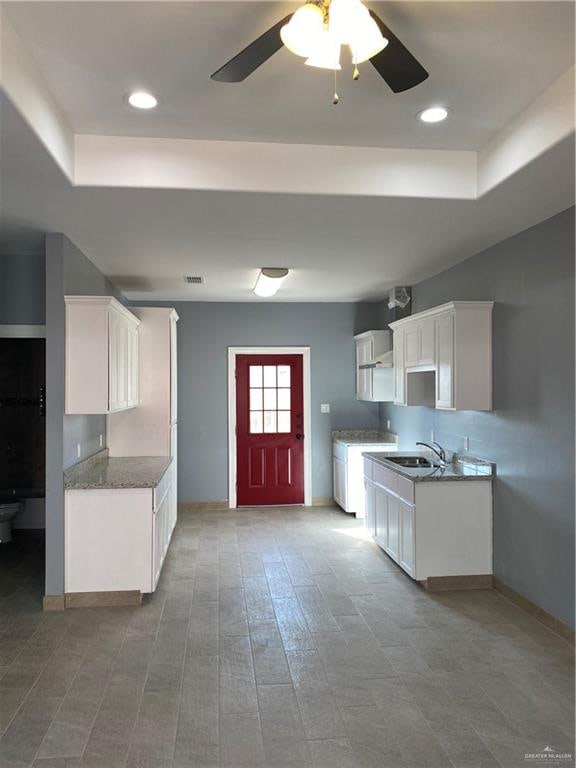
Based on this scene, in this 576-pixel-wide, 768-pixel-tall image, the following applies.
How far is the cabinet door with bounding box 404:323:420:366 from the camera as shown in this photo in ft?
16.3

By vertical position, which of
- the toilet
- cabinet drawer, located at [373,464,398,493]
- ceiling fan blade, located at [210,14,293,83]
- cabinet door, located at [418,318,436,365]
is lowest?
the toilet

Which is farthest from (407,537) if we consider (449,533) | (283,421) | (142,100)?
(142,100)

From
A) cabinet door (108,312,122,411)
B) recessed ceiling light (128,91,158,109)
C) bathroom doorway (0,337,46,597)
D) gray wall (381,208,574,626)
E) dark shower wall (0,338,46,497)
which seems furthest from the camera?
dark shower wall (0,338,46,497)

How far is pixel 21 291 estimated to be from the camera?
14.4ft

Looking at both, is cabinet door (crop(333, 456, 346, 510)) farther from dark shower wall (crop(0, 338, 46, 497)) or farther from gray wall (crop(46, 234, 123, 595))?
gray wall (crop(46, 234, 123, 595))

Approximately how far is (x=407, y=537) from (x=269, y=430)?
3055 mm

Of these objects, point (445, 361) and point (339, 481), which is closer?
point (445, 361)

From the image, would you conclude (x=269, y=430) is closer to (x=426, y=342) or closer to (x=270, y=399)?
(x=270, y=399)

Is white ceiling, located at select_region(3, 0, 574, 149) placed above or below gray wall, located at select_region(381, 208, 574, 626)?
above

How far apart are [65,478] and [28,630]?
963 millimetres

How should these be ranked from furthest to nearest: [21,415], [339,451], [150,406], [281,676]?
[339,451], [21,415], [150,406], [281,676]

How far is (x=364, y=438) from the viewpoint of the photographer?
6.96 meters

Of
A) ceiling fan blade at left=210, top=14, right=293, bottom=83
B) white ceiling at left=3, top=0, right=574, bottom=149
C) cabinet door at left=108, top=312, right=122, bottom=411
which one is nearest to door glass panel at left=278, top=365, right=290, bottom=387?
cabinet door at left=108, top=312, right=122, bottom=411

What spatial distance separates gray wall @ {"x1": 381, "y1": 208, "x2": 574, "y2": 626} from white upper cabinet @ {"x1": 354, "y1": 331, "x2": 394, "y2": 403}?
1835 mm
